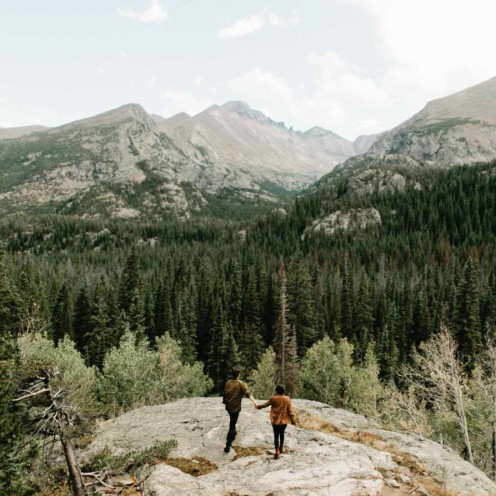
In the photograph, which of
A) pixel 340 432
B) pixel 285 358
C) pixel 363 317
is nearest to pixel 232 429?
pixel 340 432

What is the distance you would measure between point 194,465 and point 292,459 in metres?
4.20

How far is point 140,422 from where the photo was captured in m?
23.8

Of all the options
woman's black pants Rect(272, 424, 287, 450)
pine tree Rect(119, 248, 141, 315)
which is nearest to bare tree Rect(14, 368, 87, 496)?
woman's black pants Rect(272, 424, 287, 450)

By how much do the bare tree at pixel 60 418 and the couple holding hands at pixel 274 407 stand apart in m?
6.15

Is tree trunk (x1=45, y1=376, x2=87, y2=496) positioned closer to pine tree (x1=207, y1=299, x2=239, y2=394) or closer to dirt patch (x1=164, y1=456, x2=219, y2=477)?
dirt patch (x1=164, y1=456, x2=219, y2=477)

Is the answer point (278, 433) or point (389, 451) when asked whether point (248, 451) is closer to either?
point (278, 433)

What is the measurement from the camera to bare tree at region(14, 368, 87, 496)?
14648 millimetres

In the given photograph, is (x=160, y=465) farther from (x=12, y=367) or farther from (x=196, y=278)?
(x=196, y=278)

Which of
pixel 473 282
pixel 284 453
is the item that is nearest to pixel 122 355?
pixel 284 453

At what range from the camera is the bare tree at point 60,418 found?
1465cm

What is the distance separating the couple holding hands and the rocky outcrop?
0.84 metres

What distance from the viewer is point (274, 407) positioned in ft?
55.3

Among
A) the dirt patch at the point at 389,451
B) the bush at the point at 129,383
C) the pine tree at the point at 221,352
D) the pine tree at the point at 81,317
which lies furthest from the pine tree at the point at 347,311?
A: the dirt patch at the point at 389,451

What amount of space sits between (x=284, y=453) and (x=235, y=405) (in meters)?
3.07
